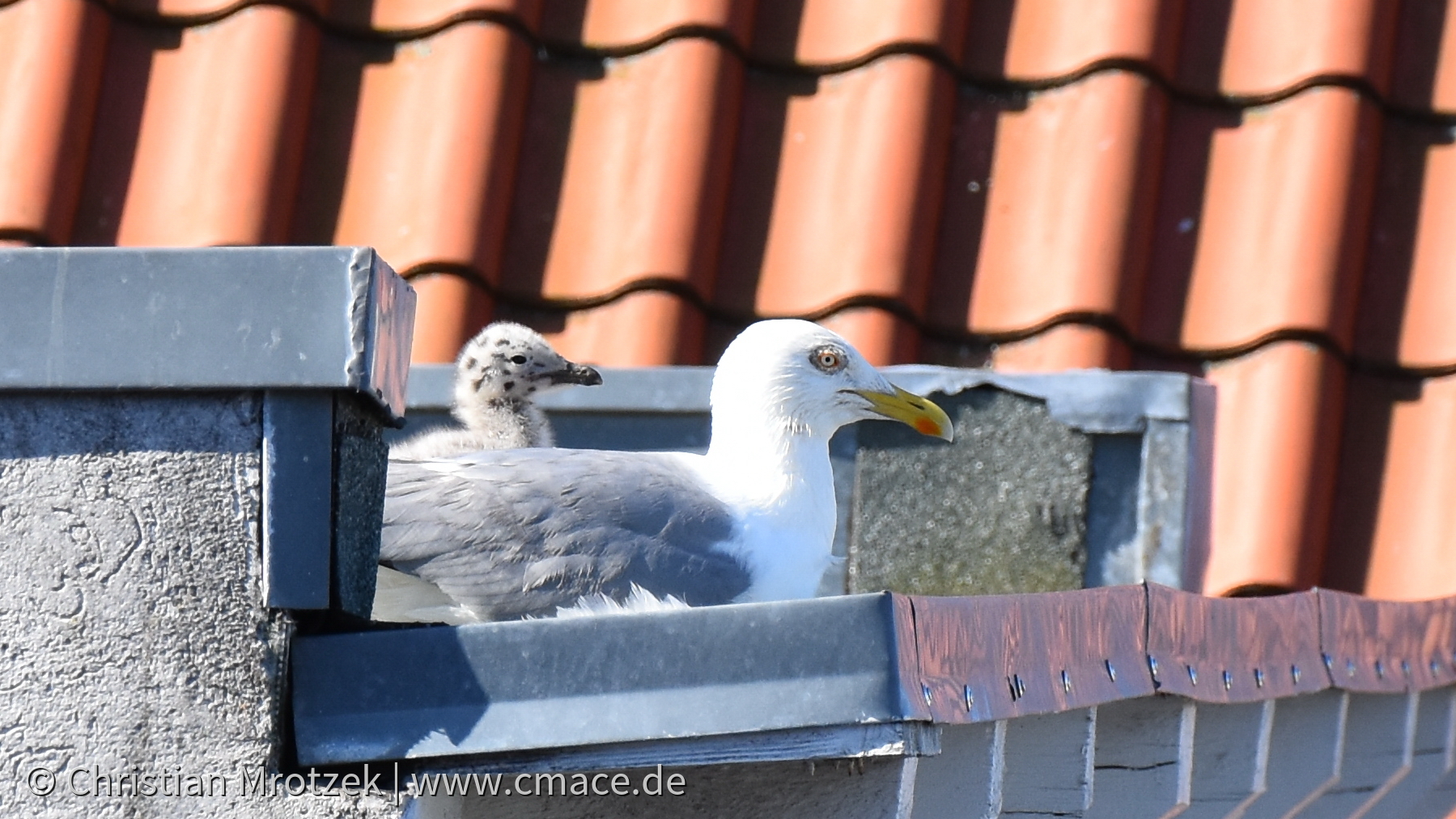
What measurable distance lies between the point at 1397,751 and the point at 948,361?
0.87 meters

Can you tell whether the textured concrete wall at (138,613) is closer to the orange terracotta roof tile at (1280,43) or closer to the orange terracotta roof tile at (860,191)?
the orange terracotta roof tile at (860,191)

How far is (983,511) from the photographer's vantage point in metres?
2.51

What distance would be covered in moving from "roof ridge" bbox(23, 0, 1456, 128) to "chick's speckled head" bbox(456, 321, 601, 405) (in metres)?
0.59

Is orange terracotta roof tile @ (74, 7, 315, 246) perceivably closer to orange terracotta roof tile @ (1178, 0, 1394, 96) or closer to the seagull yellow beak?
the seagull yellow beak

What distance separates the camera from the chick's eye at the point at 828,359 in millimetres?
2244

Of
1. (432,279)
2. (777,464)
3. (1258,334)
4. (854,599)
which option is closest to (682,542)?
(777,464)

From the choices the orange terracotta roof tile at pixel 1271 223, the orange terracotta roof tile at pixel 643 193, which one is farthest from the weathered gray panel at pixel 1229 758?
the orange terracotta roof tile at pixel 643 193

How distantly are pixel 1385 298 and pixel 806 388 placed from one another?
1133mm

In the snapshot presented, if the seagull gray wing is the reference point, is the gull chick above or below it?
above

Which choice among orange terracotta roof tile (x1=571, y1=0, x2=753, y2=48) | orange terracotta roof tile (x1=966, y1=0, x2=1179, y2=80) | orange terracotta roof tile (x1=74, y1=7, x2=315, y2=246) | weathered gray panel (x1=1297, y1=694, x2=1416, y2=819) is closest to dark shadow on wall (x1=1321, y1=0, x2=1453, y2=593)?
weathered gray panel (x1=1297, y1=694, x2=1416, y2=819)

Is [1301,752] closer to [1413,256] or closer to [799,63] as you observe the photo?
[1413,256]

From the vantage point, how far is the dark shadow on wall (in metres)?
2.62

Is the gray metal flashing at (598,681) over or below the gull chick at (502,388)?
below

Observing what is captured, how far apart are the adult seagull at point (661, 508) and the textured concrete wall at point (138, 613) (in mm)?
584
